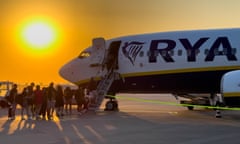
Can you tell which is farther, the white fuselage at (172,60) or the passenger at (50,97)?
the white fuselage at (172,60)

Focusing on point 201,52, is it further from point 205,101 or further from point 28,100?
point 28,100

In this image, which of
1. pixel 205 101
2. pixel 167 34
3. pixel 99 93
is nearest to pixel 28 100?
pixel 99 93

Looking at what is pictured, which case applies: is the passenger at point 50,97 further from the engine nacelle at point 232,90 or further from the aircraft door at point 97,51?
the engine nacelle at point 232,90

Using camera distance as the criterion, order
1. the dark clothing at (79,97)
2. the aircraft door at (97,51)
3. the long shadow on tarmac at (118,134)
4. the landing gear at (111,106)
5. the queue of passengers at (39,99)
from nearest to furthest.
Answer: the long shadow on tarmac at (118,134) → the queue of passengers at (39,99) → the dark clothing at (79,97) → the aircraft door at (97,51) → the landing gear at (111,106)

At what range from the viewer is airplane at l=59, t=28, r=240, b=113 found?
24.0 m

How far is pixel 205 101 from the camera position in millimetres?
30094

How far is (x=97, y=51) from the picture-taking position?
28.5 m

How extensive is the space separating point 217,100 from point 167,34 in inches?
194

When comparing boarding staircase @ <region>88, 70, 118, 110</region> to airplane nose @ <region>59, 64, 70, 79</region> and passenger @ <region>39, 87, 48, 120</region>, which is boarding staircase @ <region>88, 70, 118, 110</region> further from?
passenger @ <region>39, 87, 48, 120</region>

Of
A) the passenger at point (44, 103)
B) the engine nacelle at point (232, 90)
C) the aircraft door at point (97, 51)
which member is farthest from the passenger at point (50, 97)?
the engine nacelle at point (232, 90)

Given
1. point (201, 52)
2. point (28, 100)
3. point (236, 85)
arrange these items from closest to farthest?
point (236, 85), point (28, 100), point (201, 52)

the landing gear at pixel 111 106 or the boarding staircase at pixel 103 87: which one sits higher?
the boarding staircase at pixel 103 87

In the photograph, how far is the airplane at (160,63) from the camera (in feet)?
78.8

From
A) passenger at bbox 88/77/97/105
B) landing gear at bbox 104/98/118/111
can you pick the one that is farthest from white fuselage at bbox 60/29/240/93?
landing gear at bbox 104/98/118/111
